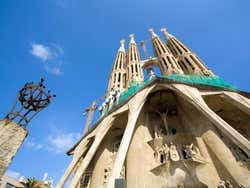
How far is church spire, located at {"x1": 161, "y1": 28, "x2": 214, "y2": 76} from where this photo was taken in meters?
19.3

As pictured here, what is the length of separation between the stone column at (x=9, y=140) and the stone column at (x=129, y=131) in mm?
4268

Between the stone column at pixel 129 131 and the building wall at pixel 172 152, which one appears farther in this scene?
the building wall at pixel 172 152

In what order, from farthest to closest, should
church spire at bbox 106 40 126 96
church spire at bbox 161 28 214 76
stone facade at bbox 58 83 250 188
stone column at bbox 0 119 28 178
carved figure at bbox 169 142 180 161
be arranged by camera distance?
1. church spire at bbox 106 40 126 96
2. church spire at bbox 161 28 214 76
3. carved figure at bbox 169 142 180 161
4. stone facade at bbox 58 83 250 188
5. stone column at bbox 0 119 28 178

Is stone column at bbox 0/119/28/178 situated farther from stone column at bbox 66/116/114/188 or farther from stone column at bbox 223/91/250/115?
stone column at bbox 223/91/250/115

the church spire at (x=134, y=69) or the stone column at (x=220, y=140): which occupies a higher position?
the church spire at (x=134, y=69)

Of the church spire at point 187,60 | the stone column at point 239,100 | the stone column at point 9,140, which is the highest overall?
the church spire at point 187,60

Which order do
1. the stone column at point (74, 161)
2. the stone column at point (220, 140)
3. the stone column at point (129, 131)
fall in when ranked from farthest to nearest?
the stone column at point (74, 161) → the stone column at point (129, 131) → the stone column at point (220, 140)

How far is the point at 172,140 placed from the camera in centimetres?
1199

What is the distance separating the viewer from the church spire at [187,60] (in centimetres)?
1934

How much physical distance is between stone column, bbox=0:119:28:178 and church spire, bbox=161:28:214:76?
18.0 meters

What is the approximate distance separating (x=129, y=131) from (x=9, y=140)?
19.9 ft

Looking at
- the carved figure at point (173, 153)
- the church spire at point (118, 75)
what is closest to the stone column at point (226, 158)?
the carved figure at point (173, 153)

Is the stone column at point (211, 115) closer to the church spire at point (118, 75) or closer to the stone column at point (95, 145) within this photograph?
the stone column at point (95, 145)

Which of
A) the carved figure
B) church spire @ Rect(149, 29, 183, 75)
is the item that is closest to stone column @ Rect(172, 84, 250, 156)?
the carved figure
